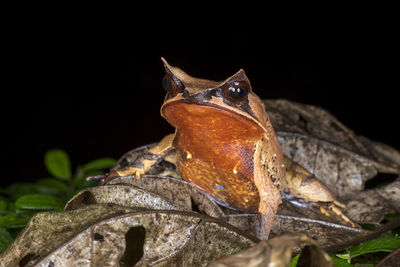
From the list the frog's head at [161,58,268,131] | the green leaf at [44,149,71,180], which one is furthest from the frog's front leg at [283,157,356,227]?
the green leaf at [44,149,71,180]

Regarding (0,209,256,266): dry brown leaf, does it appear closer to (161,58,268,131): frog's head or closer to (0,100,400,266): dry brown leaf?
(0,100,400,266): dry brown leaf

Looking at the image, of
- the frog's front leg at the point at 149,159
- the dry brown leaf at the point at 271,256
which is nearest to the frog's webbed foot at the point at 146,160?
the frog's front leg at the point at 149,159

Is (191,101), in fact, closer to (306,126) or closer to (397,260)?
(397,260)

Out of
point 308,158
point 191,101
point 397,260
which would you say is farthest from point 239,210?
point 397,260

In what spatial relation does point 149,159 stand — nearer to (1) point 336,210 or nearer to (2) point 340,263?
(1) point 336,210

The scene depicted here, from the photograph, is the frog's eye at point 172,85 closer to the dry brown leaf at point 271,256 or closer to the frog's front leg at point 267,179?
the frog's front leg at point 267,179

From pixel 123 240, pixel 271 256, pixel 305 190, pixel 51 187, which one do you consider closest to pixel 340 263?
pixel 271 256
